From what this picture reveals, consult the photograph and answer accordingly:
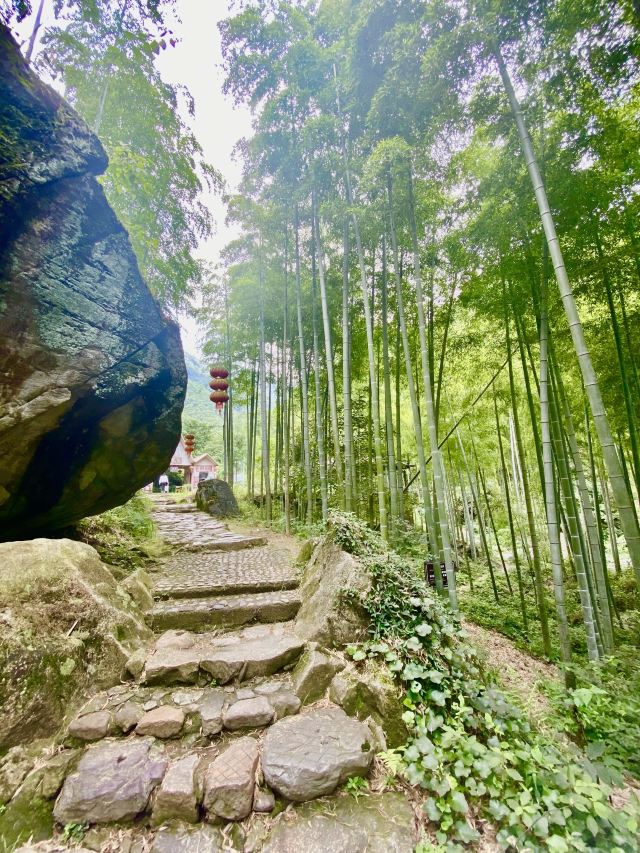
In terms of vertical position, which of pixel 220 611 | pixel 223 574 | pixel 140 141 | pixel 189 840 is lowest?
pixel 189 840

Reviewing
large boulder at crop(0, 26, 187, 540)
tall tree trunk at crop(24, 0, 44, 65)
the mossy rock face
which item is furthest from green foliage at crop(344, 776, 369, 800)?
tall tree trunk at crop(24, 0, 44, 65)

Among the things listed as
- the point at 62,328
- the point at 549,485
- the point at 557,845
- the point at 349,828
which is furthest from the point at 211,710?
the point at 549,485

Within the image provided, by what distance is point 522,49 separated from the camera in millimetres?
2715

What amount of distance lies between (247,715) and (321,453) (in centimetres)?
383

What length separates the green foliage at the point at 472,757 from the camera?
46.9 inches

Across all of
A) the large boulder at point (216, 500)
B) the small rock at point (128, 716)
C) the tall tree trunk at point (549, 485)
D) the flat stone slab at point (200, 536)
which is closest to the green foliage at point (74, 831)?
the small rock at point (128, 716)

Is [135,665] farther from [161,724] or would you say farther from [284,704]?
[284,704]

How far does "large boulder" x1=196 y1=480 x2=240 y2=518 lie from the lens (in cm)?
825

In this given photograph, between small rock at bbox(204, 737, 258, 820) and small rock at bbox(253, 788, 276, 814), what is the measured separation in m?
0.03

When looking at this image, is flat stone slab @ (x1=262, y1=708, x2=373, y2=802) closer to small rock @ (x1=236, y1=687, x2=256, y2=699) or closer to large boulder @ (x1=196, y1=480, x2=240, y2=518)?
small rock @ (x1=236, y1=687, x2=256, y2=699)

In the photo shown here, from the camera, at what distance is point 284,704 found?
176 cm

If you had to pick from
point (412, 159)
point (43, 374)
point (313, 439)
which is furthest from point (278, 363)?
point (43, 374)

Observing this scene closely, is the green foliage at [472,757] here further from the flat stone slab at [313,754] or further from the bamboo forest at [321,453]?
the flat stone slab at [313,754]

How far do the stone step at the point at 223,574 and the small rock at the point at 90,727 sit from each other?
1.20 metres
